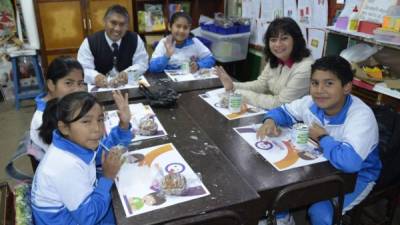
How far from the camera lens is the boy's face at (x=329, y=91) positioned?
1568mm

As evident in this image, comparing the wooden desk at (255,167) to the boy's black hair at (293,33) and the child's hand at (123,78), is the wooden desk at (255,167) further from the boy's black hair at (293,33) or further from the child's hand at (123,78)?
the child's hand at (123,78)

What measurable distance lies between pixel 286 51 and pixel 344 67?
58 cm

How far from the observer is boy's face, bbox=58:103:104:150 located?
4.14ft

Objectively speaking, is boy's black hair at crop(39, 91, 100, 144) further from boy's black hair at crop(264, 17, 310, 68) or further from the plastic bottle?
the plastic bottle

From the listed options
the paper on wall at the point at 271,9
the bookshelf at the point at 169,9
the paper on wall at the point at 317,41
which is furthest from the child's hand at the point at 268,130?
the bookshelf at the point at 169,9

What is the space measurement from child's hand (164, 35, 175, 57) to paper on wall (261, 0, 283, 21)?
4.73 feet

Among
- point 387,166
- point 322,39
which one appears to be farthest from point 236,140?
point 322,39

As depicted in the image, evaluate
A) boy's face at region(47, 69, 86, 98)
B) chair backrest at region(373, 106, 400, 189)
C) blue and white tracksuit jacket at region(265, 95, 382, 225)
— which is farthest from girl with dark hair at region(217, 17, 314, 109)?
boy's face at region(47, 69, 86, 98)

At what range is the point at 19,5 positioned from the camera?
3.96m

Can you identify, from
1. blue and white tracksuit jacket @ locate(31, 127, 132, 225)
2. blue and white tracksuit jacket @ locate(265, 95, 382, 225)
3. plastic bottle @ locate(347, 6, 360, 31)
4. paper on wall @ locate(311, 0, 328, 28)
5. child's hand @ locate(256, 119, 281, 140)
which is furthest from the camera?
paper on wall @ locate(311, 0, 328, 28)

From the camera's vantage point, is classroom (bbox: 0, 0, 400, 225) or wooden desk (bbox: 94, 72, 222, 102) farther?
wooden desk (bbox: 94, 72, 222, 102)

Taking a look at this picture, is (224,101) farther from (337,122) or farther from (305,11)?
(305,11)

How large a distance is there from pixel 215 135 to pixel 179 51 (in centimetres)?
159

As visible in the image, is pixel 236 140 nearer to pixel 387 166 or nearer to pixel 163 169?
pixel 163 169
